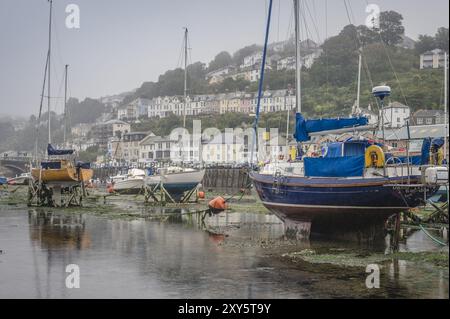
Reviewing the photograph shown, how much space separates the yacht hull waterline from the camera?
20.5m

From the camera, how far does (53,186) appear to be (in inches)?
1748

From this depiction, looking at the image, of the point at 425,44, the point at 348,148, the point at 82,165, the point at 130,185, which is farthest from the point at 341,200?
the point at 425,44

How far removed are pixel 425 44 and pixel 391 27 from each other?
46.9 feet

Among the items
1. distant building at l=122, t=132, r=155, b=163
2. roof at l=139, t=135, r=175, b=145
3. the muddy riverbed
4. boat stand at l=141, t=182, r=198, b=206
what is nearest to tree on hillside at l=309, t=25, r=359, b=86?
roof at l=139, t=135, r=175, b=145

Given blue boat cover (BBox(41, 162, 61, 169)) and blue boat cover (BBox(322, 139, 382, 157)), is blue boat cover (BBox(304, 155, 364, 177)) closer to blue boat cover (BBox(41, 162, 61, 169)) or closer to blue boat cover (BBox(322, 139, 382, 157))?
blue boat cover (BBox(322, 139, 382, 157))

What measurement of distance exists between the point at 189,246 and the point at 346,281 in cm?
855

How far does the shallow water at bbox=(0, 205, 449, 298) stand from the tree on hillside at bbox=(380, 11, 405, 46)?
172902mm

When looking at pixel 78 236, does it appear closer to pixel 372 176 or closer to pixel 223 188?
pixel 372 176

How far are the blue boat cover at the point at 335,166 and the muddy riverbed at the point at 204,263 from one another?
9.37 feet

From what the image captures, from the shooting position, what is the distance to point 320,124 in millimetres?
24484

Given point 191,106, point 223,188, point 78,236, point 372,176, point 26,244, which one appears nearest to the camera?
point 372,176

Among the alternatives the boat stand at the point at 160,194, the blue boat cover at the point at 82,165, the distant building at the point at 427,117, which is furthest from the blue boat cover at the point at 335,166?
the distant building at the point at 427,117

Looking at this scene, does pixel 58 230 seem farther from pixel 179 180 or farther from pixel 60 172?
pixel 179 180
